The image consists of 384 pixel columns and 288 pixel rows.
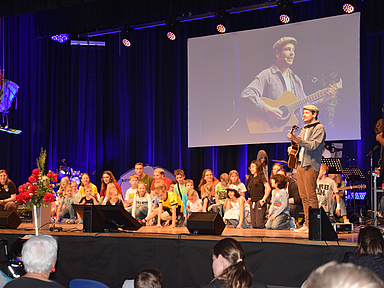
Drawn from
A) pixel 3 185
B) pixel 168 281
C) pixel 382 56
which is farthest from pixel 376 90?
pixel 3 185

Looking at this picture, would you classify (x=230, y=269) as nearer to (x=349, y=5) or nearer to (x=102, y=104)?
(x=349, y=5)

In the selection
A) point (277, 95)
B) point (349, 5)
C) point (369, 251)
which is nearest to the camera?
point (369, 251)

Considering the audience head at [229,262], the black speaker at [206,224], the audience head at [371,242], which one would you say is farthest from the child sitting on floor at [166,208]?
the audience head at [229,262]

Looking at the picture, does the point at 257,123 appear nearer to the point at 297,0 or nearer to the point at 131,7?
the point at 297,0

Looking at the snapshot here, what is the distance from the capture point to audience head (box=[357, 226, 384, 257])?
2.93 meters

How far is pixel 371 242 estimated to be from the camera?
2.95 metres

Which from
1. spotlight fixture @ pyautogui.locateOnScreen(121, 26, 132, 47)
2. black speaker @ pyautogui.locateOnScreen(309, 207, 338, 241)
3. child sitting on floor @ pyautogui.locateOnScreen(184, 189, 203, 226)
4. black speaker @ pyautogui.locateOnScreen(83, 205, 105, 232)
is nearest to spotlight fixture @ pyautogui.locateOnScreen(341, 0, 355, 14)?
child sitting on floor @ pyautogui.locateOnScreen(184, 189, 203, 226)

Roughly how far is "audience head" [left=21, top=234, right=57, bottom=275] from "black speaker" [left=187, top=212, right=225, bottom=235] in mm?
2618

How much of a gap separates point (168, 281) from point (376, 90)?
6.48 metres

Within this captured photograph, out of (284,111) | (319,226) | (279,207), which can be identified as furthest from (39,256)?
(284,111)

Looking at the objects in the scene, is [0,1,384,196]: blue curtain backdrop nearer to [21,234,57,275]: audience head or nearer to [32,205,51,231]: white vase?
[32,205,51,231]: white vase

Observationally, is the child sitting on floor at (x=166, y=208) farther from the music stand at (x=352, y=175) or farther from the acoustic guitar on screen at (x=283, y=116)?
the music stand at (x=352, y=175)

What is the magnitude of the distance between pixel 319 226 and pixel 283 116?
4588 millimetres

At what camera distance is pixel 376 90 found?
8.55 meters
